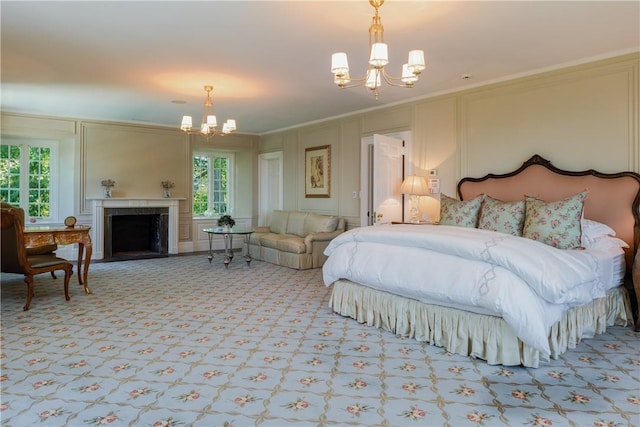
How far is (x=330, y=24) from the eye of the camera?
3299 mm

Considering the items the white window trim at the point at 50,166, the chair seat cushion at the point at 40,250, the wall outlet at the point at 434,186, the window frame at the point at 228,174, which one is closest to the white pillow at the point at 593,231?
the wall outlet at the point at 434,186

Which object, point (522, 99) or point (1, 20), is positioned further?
point (522, 99)

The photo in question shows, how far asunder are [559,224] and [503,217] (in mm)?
544

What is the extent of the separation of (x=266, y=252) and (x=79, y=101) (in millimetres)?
3673

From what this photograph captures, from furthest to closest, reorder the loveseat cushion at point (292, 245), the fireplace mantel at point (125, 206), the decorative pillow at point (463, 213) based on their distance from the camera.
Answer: the fireplace mantel at point (125, 206) < the loveseat cushion at point (292, 245) < the decorative pillow at point (463, 213)

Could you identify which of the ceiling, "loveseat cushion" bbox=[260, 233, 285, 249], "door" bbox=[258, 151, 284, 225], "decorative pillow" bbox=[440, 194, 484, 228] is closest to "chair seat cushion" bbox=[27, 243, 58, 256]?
the ceiling

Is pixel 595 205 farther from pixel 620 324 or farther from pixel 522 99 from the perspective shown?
pixel 522 99

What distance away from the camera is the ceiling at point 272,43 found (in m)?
3.07

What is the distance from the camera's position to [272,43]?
3.72 meters

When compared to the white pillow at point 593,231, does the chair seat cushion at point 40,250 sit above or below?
below

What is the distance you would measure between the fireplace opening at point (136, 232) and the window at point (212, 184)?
3.15 ft

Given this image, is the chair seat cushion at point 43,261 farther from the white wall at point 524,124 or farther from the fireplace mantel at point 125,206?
the white wall at point 524,124

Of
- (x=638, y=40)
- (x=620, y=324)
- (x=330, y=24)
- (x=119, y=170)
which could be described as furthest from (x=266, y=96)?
(x=620, y=324)

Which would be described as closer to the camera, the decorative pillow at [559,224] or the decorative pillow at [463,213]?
the decorative pillow at [559,224]
